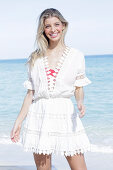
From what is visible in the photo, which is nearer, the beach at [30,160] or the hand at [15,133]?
the hand at [15,133]

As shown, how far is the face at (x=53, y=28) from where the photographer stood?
2680mm

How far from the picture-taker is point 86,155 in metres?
5.02

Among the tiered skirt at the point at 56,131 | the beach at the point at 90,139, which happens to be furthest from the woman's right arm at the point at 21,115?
the beach at the point at 90,139

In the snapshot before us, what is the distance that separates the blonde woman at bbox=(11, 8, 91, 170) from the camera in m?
2.62

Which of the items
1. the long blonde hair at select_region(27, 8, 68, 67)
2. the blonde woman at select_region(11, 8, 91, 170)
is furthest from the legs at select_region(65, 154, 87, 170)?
the long blonde hair at select_region(27, 8, 68, 67)

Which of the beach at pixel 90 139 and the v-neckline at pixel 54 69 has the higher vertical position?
the v-neckline at pixel 54 69

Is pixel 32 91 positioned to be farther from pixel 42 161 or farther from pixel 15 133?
pixel 42 161

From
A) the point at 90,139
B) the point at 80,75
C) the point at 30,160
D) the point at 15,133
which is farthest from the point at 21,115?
the point at 90,139

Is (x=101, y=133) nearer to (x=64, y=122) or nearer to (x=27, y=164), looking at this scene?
(x=27, y=164)

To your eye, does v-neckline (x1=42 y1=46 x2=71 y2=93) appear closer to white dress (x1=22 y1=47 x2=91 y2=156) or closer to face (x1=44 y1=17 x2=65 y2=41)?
white dress (x1=22 y1=47 x2=91 y2=156)

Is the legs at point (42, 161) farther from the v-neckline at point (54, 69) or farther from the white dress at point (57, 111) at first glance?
the v-neckline at point (54, 69)

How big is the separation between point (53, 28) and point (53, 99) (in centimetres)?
48

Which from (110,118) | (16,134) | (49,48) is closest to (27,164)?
(16,134)

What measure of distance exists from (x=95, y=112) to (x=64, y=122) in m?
6.17
